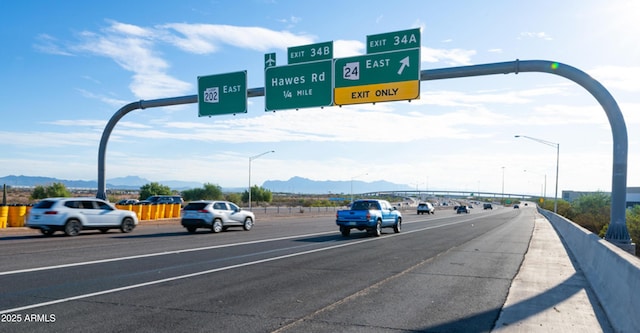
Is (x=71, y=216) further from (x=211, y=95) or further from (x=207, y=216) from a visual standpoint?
(x=211, y=95)

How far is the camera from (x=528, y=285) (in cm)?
1138

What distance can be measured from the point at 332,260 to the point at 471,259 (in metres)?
4.39

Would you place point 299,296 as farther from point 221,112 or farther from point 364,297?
point 221,112

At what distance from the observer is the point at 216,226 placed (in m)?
26.0

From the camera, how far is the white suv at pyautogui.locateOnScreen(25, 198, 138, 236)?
2181 centimetres

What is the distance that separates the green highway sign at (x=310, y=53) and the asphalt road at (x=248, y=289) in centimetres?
1085

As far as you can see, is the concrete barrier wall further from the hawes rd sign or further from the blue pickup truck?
the blue pickup truck

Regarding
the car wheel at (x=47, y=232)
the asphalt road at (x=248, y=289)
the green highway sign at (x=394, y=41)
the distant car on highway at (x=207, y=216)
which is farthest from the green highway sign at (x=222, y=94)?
the asphalt road at (x=248, y=289)

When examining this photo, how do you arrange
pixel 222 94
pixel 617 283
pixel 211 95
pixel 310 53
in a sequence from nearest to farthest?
pixel 617 283
pixel 310 53
pixel 222 94
pixel 211 95

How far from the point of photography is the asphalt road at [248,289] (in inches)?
299

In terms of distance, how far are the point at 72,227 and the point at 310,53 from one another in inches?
525

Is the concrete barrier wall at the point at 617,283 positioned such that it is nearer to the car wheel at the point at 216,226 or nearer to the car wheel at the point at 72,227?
the car wheel at the point at 216,226

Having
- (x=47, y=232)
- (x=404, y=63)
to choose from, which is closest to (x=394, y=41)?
(x=404, y=63)

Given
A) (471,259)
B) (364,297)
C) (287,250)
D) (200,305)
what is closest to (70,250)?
(287,250)
